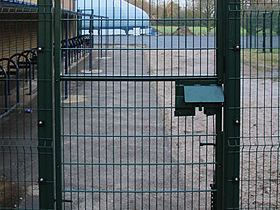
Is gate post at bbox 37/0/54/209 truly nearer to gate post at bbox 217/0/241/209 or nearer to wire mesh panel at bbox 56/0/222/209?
wire mesh panel at bbox 56/0/222/209

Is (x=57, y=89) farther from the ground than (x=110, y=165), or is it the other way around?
(x=57, y=89)

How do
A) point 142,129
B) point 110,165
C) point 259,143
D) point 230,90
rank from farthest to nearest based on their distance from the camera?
point 259,143, point 110,165, point 142,129, point 230,90

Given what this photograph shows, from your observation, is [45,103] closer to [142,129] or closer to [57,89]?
[57,89]

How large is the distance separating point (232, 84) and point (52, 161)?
1.65 meters

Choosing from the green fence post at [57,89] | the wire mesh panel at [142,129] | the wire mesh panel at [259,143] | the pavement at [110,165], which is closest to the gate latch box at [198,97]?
the wire mesh panel at [142,129]

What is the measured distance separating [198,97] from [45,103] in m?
1.28

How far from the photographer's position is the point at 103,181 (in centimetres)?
569

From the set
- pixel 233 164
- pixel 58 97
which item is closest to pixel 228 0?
pixel 233 164

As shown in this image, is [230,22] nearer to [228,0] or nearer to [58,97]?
[228,0]

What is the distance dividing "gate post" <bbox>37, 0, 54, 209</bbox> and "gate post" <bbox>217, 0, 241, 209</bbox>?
1426 millimetres

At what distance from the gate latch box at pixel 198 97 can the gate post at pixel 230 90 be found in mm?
76

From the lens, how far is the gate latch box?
3799 mm

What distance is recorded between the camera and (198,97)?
150 inches

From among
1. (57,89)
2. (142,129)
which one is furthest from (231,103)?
(57,89)
